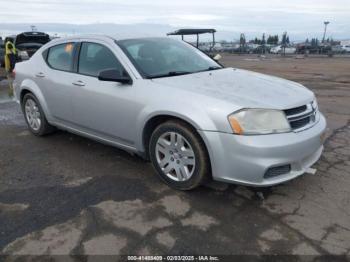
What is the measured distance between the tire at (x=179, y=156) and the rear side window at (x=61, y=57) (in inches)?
74.1

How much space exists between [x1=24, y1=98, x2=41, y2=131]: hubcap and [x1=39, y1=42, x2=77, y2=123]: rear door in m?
0.47

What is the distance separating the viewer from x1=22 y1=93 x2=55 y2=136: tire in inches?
211

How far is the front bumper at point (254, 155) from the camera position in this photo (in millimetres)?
3082

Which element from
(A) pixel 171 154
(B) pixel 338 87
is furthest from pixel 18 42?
(A) pixel 171 154

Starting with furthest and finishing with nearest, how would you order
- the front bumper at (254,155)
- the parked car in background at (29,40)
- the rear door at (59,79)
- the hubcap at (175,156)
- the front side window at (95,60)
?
the parked car in background at (29,40), the rear door at (59,79), the front side window at (95,60), the hubcap at (175,156), the front bumper at (254,155)

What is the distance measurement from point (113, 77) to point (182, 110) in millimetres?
933

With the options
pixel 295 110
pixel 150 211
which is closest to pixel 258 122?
pixel 295 110

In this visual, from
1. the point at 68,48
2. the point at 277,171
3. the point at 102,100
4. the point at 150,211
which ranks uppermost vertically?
the point at 68,48

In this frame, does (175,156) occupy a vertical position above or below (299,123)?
below

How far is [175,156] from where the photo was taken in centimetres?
360

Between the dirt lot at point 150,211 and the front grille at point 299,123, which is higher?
the front grille at point 299,123

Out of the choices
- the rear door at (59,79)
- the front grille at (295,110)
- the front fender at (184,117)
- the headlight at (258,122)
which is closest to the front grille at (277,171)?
the headlight at (258,122)

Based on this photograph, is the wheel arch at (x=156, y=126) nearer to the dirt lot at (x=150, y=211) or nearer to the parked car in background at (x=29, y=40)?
the dirt lot at (x=150, y=211)

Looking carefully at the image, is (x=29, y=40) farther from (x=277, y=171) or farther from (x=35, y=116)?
(x=277, y=171)
